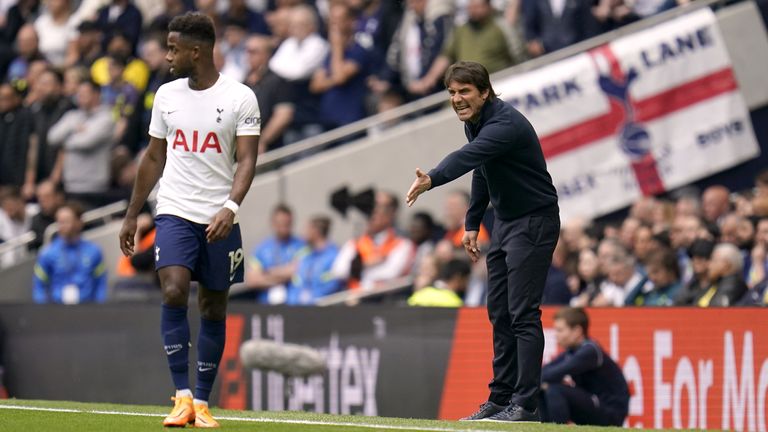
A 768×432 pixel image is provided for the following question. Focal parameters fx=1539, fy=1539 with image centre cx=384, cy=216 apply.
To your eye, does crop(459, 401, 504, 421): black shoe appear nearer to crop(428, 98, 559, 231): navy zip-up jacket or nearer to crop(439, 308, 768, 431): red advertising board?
crop(428, 98, 559, 231): navy zip-up jacket

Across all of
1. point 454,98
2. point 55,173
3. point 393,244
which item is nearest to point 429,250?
point 393,244

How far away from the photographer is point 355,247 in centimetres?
1570

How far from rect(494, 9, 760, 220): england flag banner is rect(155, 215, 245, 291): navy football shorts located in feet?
26.2

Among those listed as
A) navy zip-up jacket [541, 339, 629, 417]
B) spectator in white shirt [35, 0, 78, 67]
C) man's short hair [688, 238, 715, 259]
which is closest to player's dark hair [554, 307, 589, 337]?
navy zip-up jacket [541, 339, 629, 417]

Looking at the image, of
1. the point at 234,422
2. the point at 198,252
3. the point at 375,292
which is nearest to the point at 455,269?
the point at 375,292

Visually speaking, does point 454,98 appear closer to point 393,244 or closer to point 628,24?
point 393,244

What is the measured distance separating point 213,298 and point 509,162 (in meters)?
1.87

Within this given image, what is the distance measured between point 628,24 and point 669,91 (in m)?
0.91

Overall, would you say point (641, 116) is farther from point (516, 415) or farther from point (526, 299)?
Result: point (516, 415)

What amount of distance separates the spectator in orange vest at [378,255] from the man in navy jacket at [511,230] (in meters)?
6.26

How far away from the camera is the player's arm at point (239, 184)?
8.42 metres

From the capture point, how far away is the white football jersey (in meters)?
8.59

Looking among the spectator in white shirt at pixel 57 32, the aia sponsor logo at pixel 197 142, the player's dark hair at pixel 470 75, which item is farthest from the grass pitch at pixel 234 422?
the spectator in white shirt at pixel 57 32

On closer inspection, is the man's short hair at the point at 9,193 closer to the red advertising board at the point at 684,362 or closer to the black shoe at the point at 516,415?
the red advertising board at the point at 684,362
